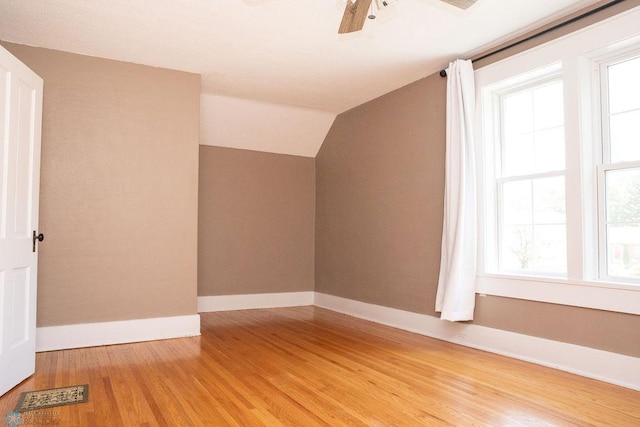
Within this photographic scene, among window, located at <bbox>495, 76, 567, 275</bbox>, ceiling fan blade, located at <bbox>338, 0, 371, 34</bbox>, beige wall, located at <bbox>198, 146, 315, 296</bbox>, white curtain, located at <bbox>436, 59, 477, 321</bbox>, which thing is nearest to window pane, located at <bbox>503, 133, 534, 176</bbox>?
window, located at <bbox>495, 76, 567, 275</bbox>

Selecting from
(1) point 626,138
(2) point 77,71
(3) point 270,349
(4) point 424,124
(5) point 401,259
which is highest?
(2) point 77,71

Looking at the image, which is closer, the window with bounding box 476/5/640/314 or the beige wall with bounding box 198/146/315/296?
the window with bounding box 476/5/640/314

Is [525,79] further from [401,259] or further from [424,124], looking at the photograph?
[401,259]

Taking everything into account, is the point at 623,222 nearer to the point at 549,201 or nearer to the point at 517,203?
the point at 549,201

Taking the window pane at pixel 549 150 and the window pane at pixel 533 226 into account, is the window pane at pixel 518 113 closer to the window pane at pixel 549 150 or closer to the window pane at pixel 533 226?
the window pane at pixel 549 150

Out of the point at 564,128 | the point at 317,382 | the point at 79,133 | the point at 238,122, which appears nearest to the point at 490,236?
the point at 564,128

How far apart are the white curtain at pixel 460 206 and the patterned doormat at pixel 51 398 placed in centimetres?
297

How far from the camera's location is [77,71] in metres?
4.29

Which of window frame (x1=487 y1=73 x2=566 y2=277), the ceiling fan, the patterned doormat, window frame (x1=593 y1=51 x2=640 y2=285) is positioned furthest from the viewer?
window frame (x1=487 y1=73 x2=566 y2=277)

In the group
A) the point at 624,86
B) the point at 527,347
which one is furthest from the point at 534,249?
the point at 624,86

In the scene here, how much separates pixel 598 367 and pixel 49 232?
15.2 feet

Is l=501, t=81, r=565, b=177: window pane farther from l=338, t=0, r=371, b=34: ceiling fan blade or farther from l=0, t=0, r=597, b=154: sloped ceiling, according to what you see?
l=338, t=0, r=371, b=34: ceiling fan blade

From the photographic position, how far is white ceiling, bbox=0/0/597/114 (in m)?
3.38

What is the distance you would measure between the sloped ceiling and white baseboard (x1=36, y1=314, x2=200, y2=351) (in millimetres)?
2575
